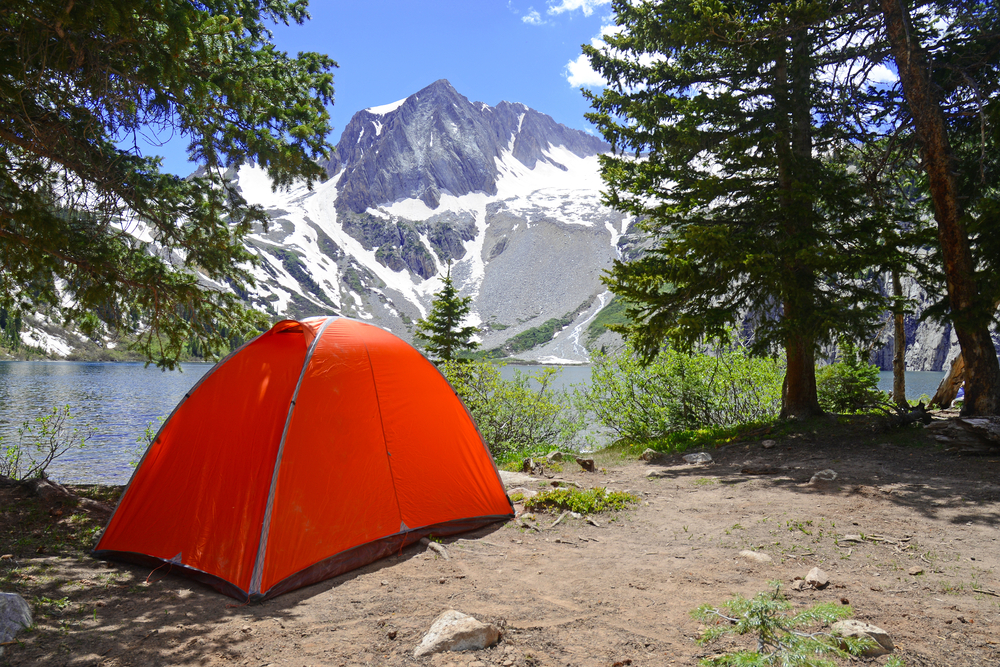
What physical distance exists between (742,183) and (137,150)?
928cm

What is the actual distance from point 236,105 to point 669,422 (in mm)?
11074

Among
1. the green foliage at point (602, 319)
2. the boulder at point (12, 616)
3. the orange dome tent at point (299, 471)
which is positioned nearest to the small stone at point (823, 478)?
the orange dome tent at point (299, 471)

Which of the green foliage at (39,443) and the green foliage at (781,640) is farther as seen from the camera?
the green foliage at (39,443)

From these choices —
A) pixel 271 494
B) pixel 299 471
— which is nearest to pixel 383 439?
pixel 299 471

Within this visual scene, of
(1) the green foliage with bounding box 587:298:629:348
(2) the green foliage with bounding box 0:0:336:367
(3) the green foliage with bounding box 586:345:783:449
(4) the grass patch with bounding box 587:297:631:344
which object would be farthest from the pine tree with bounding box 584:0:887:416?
(1) the green foliage with bounding box 587:298:629:348

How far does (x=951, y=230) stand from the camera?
8477mm

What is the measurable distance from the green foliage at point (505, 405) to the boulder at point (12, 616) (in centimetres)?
1003

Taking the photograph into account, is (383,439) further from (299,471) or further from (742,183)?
(742,183)

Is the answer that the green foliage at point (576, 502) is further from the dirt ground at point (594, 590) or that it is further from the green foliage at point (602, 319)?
the green foliage at point (602, 319)

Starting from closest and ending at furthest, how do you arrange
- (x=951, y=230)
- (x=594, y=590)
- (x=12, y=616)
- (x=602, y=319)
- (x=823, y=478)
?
(x=12, y=616) → (x=594, y=590) → (x=823, y=478) → (x=951, y=230) → (x=602, y=319)

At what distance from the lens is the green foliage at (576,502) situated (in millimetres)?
6566

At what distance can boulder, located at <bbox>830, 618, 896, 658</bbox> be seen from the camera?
2.92 metres

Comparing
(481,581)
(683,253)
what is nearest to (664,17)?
(683,253)

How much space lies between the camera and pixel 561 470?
367 inches
